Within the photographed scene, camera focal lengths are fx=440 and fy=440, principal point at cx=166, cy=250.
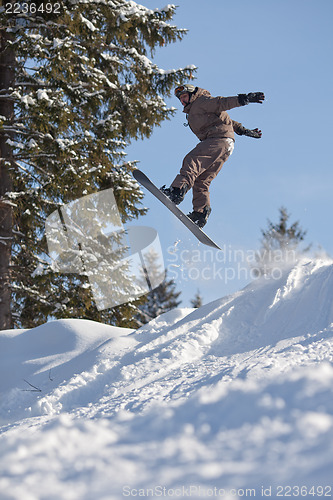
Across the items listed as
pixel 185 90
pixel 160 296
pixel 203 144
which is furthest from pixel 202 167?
pixel 160 296

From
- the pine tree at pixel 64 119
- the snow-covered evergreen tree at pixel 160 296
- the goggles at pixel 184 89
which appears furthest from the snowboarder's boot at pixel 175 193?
the snow-covered evergreen tree at pixel 160 296

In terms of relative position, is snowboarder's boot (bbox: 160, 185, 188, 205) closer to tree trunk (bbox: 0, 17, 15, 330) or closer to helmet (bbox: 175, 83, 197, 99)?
helmet (bbox: 175, 83, 197, 99)

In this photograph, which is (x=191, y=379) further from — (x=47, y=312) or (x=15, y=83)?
(x=15, y=83)

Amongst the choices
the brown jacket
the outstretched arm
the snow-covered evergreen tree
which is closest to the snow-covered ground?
the brown jacket

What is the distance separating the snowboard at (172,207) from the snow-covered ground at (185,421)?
7.71 ft

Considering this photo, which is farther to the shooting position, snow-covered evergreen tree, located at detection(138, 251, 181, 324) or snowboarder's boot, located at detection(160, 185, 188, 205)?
snow-covered evergreen tree, located at detection(138, 251, 181, 324)

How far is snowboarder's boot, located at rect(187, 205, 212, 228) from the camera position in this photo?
21.5 feet

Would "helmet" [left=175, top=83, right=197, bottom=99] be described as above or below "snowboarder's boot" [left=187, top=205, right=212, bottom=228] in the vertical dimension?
above

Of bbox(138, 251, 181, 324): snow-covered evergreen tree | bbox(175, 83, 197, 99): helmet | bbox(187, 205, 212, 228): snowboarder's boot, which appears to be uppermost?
bbox(175, 83, 197, 99): helmet

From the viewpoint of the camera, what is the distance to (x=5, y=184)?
929 centimetres

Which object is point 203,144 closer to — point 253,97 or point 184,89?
point 184,89

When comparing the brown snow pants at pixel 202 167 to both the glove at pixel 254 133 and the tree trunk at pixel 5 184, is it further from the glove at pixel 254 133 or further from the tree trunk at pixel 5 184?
the tree trunk at pixel 5 184

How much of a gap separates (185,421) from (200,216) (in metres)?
4.49

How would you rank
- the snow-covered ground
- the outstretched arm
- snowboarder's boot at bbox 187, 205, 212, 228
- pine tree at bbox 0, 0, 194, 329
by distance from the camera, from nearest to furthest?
the snow-covered ground
snowboarder's boot at bbox 187, 205, 212, 228
the outstretched arm
pine tree at bbox 0, 0, 194, 329
